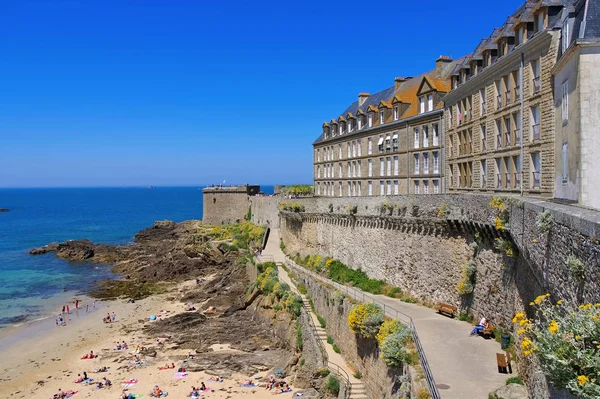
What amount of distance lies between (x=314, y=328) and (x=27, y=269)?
1660 inches

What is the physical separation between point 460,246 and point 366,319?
14.5ft

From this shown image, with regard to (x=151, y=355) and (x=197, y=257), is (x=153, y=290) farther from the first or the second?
(x=151, y=355)

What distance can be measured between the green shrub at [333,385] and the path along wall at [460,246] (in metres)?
5.20

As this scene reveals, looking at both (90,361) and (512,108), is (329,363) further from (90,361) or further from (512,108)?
(90,361)

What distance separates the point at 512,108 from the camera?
1870cm

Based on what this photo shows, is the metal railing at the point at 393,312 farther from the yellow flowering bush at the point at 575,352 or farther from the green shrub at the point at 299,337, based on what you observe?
the yellow flowering bush at the point at 575,352

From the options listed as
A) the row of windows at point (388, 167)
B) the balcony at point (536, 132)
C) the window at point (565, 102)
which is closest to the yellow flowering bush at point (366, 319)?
the balcony at point (536, 132)

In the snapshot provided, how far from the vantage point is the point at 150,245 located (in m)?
66.2

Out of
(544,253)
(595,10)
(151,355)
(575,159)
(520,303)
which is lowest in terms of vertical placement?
(151,355)

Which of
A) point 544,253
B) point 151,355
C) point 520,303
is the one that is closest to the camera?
point 544,253

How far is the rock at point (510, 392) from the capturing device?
10.7 m

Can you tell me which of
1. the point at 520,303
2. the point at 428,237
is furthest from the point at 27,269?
the point at 520,303

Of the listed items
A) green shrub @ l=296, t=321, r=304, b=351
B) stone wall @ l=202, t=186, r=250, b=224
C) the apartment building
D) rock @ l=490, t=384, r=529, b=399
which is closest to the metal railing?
rock @ l=490, t=384, r=529, b=399

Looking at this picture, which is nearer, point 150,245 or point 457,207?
point 457,207
